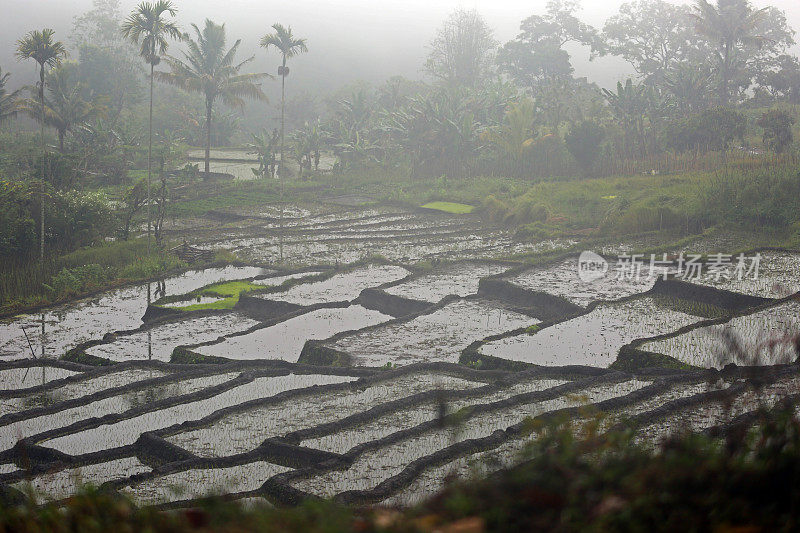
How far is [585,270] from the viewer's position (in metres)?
9.05

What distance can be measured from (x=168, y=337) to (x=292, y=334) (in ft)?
3.73

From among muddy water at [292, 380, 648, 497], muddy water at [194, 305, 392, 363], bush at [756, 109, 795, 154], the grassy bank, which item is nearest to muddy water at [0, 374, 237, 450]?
muddy water at [194, 305, 392, 363]

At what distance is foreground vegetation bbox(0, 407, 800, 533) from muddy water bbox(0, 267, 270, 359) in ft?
17.9

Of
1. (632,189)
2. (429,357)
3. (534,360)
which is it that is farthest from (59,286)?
(632,189)

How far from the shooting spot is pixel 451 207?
15.4 metres

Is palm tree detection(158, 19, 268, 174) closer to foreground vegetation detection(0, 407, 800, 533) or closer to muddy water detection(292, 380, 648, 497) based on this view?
muddy water detection(292, 380, 648, 497)

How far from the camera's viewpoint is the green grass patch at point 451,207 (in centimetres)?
1496

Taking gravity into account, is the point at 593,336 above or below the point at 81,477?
above

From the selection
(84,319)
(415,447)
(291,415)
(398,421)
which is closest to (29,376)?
(84,319)

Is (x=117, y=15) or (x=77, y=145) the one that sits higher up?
(x=117, y=15)

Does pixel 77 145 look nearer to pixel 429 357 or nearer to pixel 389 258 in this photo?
pixel 389 258

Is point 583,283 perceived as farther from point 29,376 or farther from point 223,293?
point 29,376

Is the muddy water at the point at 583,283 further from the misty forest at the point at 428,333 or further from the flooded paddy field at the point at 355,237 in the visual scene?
the flooded paddy field at the point at 355,237

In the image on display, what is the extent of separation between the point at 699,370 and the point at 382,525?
422 cm
